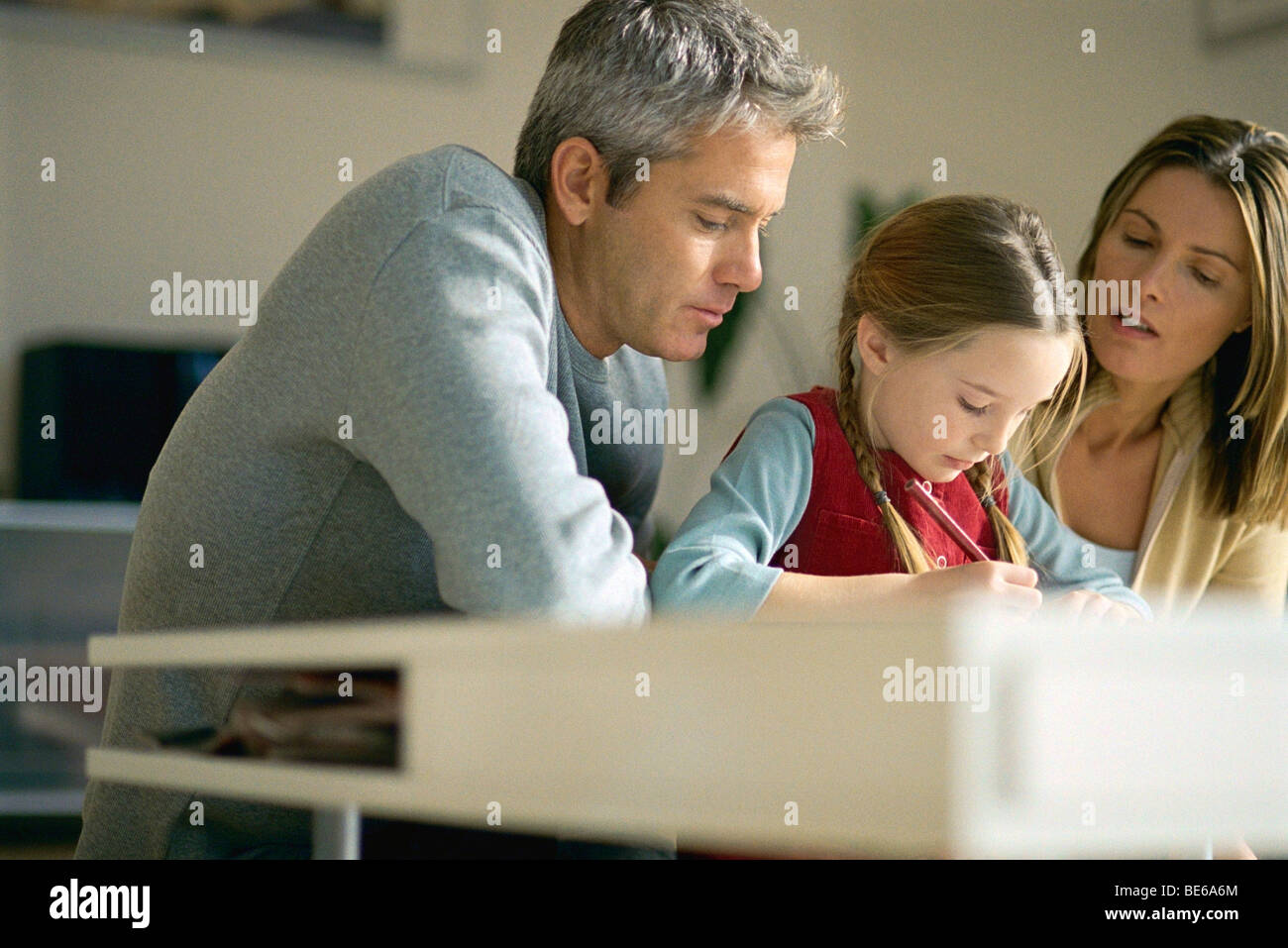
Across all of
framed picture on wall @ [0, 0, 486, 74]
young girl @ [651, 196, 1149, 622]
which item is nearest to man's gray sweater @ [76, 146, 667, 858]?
young girl @ [651, 196, 1149, 622]

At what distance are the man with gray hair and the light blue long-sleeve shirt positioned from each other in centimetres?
5

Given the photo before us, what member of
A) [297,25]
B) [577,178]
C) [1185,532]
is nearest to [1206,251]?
[1185,532]

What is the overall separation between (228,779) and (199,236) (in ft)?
9.19

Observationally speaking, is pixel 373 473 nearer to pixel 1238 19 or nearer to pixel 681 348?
pixel 681 348

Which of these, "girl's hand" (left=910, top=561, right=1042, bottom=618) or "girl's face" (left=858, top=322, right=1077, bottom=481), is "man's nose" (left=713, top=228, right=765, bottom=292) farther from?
"girl's hand" (left=910, top=561, right=1042, bottom=618)

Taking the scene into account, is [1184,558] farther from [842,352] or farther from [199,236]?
[199,236]

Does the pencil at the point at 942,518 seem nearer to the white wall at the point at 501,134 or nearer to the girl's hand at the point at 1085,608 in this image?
the girl's hand at the point at 1085,608

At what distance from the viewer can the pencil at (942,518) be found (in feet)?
4.69

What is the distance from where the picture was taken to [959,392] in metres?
1.40

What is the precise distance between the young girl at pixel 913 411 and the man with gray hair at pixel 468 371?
0.45ft

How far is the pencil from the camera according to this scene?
4.69 ft

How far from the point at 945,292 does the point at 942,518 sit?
222mm

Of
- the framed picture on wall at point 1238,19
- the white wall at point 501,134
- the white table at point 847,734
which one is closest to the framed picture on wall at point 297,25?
the white wall at point 501,134

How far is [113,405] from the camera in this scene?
3148 mm
